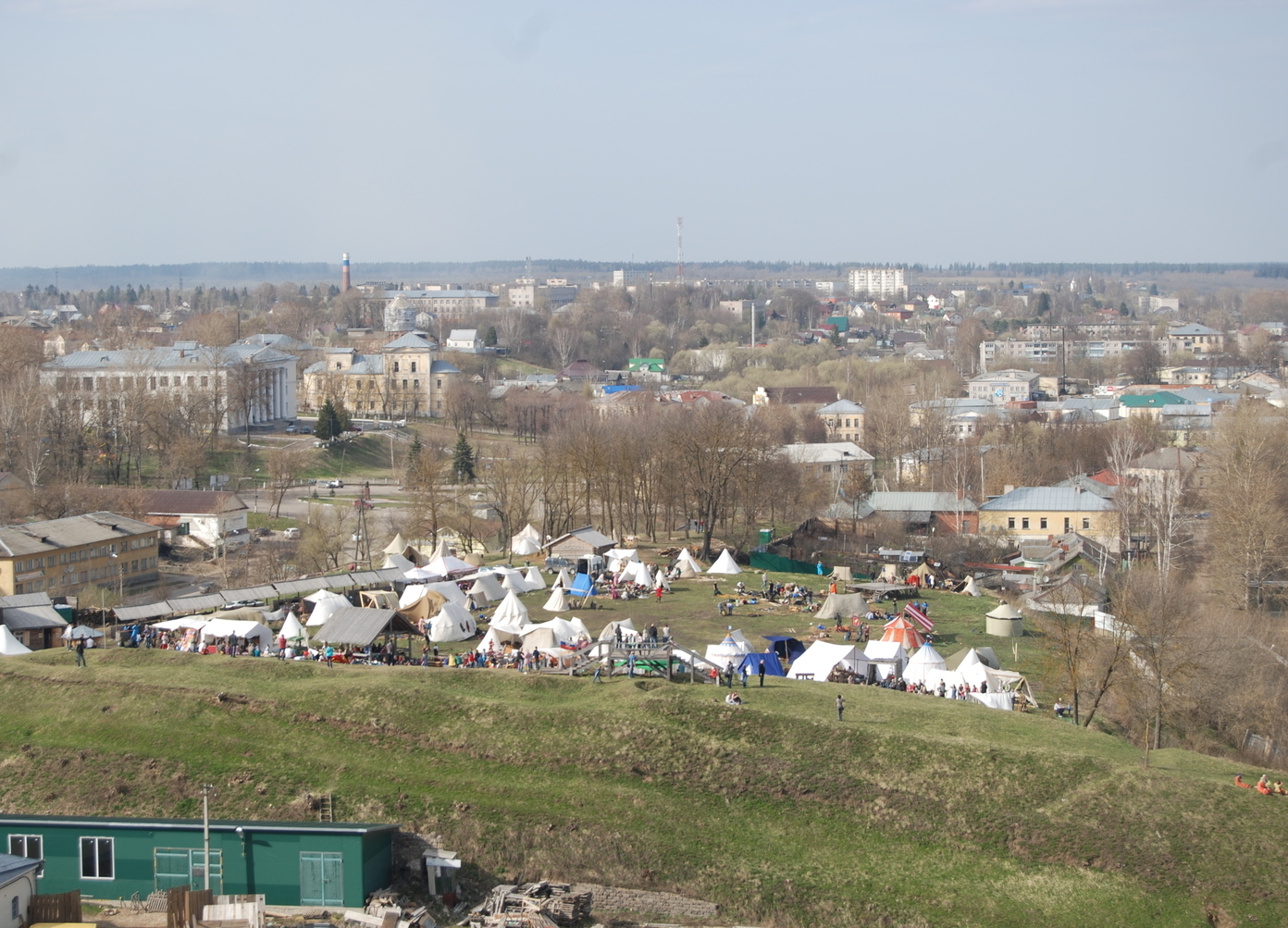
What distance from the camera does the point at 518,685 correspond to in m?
20.2

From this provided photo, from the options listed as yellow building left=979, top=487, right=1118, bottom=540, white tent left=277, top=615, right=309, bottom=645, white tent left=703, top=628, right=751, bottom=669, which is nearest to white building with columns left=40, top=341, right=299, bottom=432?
yellow building left=979, top=487, right=1118, bottom=540

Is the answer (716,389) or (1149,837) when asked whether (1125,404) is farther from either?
(1149,837)

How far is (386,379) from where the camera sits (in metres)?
82.5

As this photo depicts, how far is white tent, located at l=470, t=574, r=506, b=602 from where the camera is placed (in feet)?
99.6

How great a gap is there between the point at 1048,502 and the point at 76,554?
3268cm

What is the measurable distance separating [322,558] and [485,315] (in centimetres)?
11363

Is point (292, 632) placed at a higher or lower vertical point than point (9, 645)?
lower

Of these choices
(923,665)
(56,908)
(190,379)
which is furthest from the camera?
(190,379)

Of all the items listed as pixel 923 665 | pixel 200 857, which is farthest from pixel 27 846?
pixel 923 665

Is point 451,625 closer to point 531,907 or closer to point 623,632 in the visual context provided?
point 623,632

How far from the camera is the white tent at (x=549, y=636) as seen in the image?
81.6ft

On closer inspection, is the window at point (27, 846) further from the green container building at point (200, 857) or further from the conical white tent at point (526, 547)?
the conical white tent at point (526, 547)

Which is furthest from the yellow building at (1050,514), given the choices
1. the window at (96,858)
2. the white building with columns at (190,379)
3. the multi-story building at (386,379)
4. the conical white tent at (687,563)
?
the multi-story building at (386,379)

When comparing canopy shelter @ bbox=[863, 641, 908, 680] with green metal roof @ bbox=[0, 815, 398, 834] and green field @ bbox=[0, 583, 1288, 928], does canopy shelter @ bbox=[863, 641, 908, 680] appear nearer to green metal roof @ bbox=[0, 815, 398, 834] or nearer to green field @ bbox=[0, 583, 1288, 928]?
green field @ bbox=[0, 583, 1288, 928]
